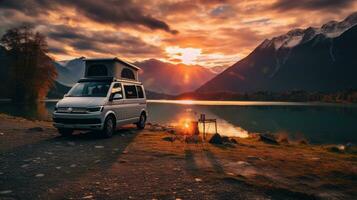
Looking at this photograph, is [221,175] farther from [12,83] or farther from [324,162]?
[12,83]

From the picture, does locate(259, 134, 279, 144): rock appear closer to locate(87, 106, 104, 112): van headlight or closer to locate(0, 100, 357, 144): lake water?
locate(0, 100, 357, 144): lake water

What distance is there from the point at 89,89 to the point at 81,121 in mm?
2293

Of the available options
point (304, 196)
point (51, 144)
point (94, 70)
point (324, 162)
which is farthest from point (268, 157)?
point (94, 70)

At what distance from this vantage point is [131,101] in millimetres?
16422

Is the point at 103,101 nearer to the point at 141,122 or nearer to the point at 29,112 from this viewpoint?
the point at 141,122

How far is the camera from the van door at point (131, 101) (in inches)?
627

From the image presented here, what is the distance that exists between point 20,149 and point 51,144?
4.72ft

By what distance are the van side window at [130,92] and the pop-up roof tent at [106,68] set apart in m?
0.76

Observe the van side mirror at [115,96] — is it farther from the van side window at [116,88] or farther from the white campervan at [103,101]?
the van side window at [116,88]

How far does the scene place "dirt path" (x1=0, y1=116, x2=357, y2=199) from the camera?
6.55m

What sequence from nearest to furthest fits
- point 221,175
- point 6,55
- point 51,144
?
point 221,175
point 51,144
point 6,55

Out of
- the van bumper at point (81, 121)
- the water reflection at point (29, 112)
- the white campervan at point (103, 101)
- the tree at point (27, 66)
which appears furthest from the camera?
the tree at point (27, 66)

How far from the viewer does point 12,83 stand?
63156 millimetres

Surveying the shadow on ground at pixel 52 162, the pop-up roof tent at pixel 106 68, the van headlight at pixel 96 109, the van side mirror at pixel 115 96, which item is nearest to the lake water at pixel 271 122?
the pop-up roof tent at pixel 106 68
